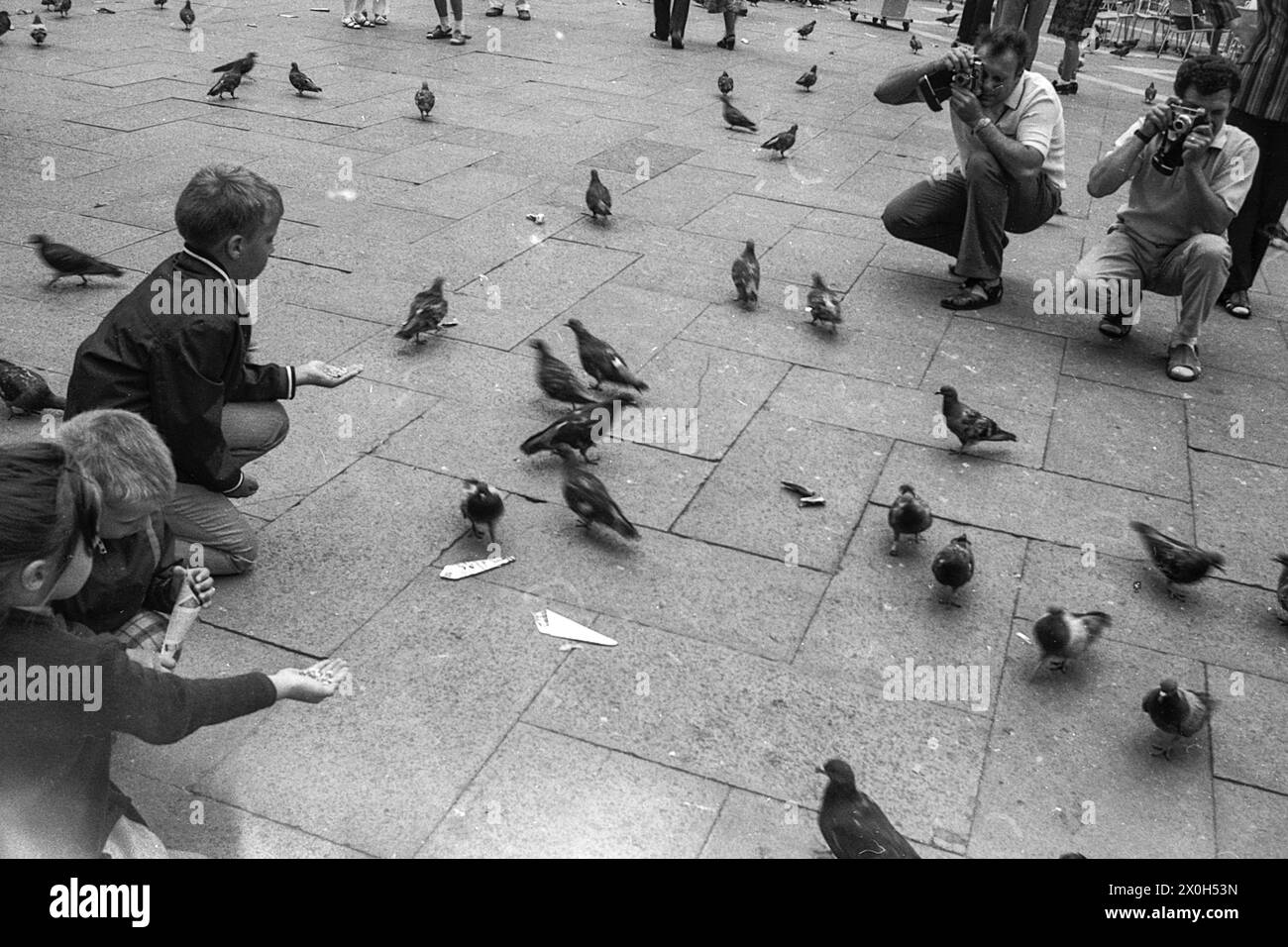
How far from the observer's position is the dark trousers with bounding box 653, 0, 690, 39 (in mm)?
14539

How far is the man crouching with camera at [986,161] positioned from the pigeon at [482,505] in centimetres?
382

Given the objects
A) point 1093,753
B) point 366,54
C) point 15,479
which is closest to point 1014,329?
point 1093,753

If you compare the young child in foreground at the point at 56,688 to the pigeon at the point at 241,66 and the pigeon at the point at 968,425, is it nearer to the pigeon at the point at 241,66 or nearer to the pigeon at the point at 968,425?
the pigeon at the point at 968,425

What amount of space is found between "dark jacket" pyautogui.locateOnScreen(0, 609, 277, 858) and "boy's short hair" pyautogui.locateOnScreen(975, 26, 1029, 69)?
19.0 ft

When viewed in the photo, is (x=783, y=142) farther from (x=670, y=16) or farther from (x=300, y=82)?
(x=670, y=16)

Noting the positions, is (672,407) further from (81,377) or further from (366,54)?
(366,54)

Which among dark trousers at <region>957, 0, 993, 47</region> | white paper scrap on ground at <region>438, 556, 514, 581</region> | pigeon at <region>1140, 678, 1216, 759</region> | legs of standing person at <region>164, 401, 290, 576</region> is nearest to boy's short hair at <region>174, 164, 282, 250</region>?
legs of standing person at <region>164, 401, 290, 576</region>

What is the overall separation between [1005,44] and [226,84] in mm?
6752

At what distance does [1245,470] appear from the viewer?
5.52 m

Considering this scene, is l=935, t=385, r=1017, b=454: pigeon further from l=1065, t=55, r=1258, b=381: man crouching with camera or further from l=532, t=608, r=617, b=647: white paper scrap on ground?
l=532, t=608, r=617, b=647: white paper scrap on ground

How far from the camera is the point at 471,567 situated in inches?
171

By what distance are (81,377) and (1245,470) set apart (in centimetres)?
495

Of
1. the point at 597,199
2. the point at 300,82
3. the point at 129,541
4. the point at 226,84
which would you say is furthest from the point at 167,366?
the point at 300,82

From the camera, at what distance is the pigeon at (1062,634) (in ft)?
12.8
